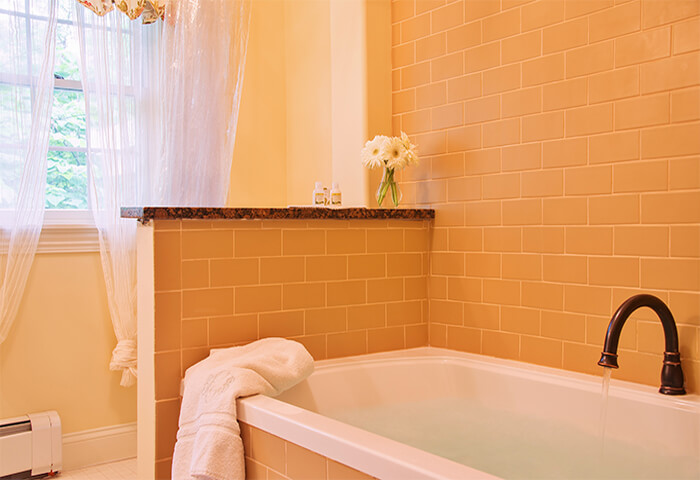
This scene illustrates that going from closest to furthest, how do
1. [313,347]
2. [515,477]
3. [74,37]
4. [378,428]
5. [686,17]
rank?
[515,477] → [686,17] → [378,428] → [313,347] → [74,37]

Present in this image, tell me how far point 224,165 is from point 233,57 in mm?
517

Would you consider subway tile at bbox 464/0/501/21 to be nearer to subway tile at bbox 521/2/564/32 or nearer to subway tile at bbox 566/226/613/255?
subway tile at bbox 521/2/564/32

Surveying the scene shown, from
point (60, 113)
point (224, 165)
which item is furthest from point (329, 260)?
point (60, 113)

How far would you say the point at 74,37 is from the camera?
2814 mm

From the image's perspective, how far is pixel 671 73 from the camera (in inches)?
70.1

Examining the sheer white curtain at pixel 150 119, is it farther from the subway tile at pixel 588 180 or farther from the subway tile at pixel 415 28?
the subway tile at pixel 588 180

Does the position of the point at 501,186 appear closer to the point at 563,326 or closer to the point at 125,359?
the point at 563,326

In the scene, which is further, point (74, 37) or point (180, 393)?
point (74, 37)

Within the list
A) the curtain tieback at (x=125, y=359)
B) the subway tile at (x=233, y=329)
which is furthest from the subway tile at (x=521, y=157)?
the curtain tieback at (x=125, y=359)

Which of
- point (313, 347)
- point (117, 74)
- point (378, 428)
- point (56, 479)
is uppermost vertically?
point (117, 74)

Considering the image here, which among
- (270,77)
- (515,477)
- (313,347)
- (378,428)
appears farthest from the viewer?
(270,77)

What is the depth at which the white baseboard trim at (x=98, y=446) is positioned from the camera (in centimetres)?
278

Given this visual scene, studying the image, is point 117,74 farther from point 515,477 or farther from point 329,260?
point 515,477

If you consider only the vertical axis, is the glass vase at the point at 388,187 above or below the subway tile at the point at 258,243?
above
